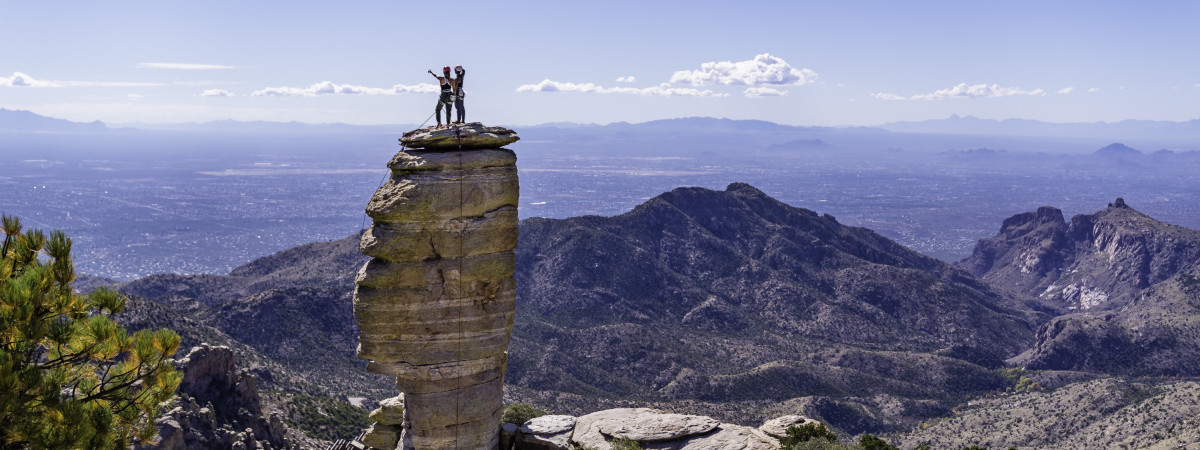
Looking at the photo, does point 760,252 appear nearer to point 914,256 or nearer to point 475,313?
point 914,256

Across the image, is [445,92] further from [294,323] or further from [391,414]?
[294,323]

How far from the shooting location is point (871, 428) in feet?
312

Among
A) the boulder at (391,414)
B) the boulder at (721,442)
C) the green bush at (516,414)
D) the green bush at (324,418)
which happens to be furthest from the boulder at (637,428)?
the green bush at (324,418)

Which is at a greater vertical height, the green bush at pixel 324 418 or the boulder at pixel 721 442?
the boulder at pixel 721 442

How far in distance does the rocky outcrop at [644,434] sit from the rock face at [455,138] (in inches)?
→ 406

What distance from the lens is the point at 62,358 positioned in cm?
2116

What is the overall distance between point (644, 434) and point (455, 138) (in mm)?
12119

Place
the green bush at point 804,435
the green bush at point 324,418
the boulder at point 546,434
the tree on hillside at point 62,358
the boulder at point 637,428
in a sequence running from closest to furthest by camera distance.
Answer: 1. the tree on hillside at point 62,358
2. the boulder at point 637,428
3. the boulder at point 546,434
4. the green bush at point 804,435
5. the green bush at point 324,418

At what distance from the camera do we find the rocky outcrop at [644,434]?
1308 inches

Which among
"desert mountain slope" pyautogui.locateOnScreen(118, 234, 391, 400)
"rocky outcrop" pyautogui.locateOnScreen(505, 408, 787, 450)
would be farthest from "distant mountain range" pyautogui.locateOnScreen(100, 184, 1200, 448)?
"rocky outcrop" pyautogui.locateOnScreen(505, 408, 787, 450)

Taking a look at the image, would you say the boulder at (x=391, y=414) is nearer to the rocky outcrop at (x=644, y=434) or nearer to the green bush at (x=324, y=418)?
the rocky outcrop at (x=644, y=434)

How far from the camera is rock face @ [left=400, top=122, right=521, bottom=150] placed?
31078 mm

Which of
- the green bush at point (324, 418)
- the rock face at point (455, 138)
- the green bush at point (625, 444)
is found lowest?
the green bush at point (324, 418)

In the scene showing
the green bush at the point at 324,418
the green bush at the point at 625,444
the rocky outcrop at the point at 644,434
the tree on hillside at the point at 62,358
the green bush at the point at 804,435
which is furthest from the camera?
the green bush at the point at 324,418
